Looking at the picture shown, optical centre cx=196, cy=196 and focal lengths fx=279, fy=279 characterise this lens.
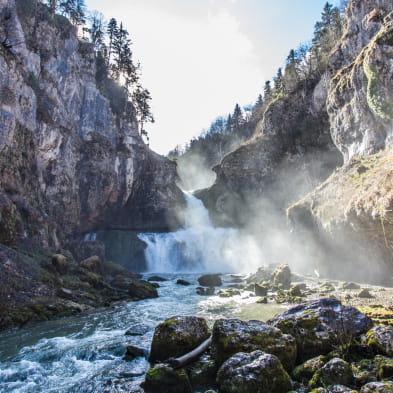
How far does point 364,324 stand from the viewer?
7301 mm

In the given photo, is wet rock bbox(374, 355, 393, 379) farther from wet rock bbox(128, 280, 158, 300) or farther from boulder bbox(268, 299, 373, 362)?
wet rock bbox(128, 280, 158, 300)

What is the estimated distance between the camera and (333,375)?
5.46 metres

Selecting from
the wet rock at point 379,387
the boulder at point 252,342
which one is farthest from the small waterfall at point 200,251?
the wet rock at point 379,387

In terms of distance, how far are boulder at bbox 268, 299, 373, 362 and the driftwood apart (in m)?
2.16

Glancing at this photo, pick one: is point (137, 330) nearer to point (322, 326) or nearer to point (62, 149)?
point (322, 326)

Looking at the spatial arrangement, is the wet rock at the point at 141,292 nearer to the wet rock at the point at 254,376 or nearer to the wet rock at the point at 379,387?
the wet rock at the point at 254,376

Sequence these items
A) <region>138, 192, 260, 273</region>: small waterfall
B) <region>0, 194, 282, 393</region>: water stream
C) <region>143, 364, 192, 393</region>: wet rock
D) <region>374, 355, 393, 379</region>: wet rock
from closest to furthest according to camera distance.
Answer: <region>374, 355, 393, 379</region>: wet rock → <region>143, 364, 192, 393</region>: wet rock → <region>0, 194, 282, 393</region>: water stream → <region>138, 192, 260, 273</region>: small waterfall

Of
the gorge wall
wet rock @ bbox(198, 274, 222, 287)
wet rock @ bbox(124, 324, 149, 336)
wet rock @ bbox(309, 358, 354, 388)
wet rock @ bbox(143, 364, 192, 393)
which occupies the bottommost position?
wet rock @ bbox(198, 274, 222, 287)

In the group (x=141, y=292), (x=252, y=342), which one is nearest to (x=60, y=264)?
(x=141, y=292)

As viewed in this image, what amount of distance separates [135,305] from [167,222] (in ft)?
98.1

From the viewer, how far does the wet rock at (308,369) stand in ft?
19.8

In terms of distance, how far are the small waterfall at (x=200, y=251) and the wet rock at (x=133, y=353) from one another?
30894 mm

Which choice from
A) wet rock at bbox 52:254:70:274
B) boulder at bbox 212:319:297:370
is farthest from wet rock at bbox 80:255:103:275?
boulder at bbox 212:319:297:370

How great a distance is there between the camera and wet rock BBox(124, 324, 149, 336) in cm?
1082
